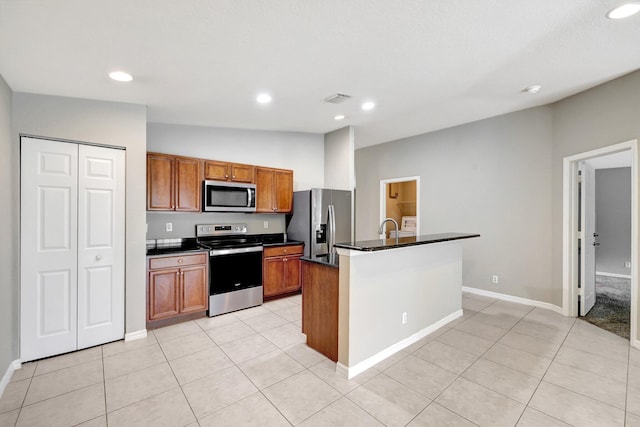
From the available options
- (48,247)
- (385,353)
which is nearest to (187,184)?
(48,247)

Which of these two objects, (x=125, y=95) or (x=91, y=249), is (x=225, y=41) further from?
(x=91, y=249)

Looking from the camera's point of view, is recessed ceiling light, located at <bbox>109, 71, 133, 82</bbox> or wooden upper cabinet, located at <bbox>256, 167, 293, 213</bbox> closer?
recessed ceiling light, located at <bbox>109, 71, 133, 82</bbox>

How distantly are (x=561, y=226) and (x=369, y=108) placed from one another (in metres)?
3.00

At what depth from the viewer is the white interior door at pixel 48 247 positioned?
103 inches

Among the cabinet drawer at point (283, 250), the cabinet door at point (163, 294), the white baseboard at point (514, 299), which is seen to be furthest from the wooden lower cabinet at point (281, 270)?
the white baseboard at point (514, 299)

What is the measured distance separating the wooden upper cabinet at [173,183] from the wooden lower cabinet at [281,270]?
124 centimetres

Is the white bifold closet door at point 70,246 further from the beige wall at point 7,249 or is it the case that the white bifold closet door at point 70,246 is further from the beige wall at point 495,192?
the beige wall at point 495,192

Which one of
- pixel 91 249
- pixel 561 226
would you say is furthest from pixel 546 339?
pixel 91 249

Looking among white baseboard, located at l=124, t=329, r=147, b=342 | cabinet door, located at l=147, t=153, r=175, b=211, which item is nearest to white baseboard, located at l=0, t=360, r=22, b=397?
white baseboard, located at l=124, t=329, r=147, b=342

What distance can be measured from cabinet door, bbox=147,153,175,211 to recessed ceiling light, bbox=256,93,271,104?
4.59ft

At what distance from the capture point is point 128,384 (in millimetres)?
2311

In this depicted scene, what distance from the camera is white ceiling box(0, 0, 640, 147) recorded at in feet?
5.82

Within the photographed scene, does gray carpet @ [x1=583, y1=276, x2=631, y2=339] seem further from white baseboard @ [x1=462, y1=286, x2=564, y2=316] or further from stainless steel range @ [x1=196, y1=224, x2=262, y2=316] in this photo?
stainless steel range @ [x1=196, y1=224, x2=262, y2=316]

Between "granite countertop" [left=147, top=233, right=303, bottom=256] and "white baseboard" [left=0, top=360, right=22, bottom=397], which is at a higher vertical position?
"granite countertop" [left=147, top=233, right=303, bottom=256]
